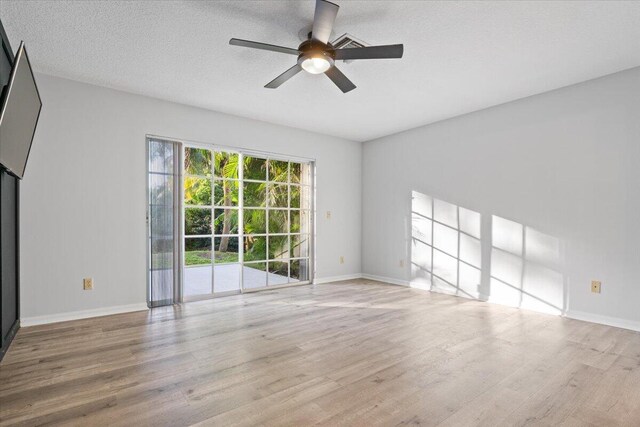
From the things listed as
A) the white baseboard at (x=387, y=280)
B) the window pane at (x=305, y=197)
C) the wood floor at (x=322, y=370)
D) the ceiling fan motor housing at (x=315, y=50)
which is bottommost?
the white baseboard at (x=387, y=280)

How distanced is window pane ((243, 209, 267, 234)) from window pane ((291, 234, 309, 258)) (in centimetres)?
58

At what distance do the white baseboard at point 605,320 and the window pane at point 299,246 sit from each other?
11.6 ft

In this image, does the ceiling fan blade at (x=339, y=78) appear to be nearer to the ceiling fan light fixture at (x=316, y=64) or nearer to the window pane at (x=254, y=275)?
the ceiling fan light fixture at (x=316, y=64)

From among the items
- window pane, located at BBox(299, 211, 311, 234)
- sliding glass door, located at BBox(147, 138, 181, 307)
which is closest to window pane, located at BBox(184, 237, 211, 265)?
sliding glass door, located at BBox(147, 138, 181, 307)

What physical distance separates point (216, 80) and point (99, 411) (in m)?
2.98

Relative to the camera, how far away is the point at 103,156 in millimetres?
3654

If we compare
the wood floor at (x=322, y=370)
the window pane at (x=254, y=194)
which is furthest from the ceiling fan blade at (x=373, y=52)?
the window pane at (x=254, y=194)

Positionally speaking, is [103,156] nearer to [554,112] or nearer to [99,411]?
[99,411]

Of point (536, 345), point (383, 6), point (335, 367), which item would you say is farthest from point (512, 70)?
point (335, 367)

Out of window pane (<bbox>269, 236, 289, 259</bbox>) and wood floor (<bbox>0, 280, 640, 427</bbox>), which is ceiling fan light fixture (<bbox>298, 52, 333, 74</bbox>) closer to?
wood floor (<bbox>0, 280, 640, 427</bbox>)

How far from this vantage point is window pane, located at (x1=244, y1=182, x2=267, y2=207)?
486 cm

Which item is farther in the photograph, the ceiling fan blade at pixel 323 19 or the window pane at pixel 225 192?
the window pane at pixel 225 192

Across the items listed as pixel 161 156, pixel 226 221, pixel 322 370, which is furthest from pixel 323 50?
pixel 226 221

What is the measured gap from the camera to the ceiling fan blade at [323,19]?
6.55 feet
